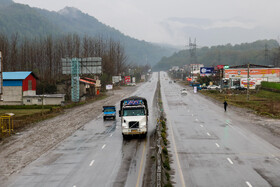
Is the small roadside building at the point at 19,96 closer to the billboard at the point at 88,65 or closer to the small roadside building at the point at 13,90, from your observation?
the small roadside building at the point at 13,90

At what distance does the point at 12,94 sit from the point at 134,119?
42898 mm

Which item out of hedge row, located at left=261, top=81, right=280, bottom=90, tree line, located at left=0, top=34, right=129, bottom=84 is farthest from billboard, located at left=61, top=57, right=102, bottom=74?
hedge row, located at left=261, top=81, right=280, bottom=90

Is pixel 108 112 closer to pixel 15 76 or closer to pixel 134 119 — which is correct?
pixel 134 119

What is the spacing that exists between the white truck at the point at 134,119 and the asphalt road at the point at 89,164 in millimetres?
783

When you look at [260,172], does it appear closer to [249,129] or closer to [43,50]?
[249,129]

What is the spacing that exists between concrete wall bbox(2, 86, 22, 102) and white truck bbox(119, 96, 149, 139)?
39.9m

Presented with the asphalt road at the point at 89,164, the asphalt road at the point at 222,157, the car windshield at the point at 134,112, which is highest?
the car windshield at the point at 134,112

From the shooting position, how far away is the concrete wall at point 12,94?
6359cm

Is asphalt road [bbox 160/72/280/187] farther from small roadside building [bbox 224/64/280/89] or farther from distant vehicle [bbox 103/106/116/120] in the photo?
small roadside building [bbox 224/64/280/89]

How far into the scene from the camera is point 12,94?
2509 inches

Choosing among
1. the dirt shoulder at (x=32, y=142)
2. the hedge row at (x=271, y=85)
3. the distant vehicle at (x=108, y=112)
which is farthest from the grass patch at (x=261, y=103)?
the dirt shoulder at (x=32, y=142)

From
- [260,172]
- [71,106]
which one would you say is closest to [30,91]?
[71,106]

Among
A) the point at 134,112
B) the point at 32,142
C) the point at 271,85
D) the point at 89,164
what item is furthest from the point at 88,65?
the point at 89,164

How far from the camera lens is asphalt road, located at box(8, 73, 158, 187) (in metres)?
17.4
